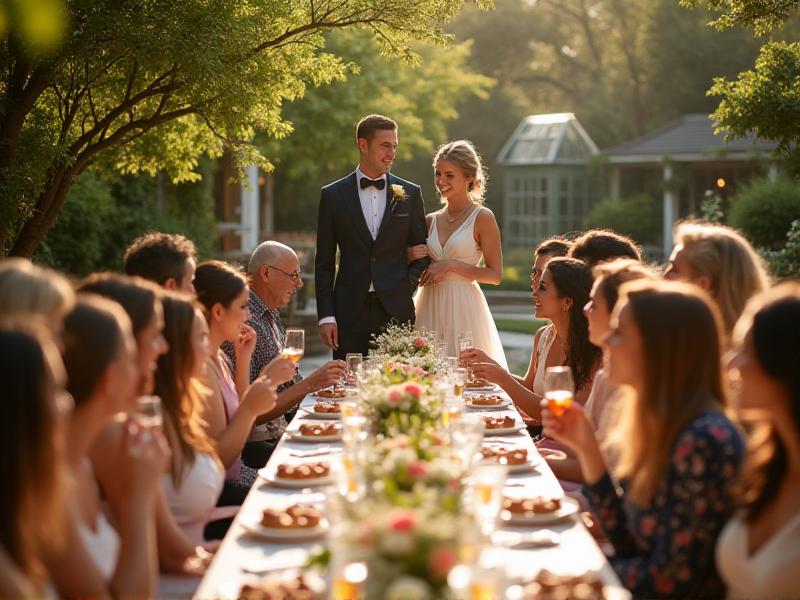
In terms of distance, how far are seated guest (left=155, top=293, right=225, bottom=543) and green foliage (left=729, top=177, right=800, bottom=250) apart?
17812 millimetres

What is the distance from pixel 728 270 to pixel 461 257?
3829mm

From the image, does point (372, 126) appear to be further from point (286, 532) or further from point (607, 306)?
point (286, 532)

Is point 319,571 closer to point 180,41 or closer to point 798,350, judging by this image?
point 798,350

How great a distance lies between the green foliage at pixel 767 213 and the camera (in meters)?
20.2

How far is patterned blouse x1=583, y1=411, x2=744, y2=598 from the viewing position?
2.83 metres

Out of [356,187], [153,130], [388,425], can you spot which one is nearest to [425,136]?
[153,130]

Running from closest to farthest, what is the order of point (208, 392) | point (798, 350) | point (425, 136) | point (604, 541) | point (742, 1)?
1. point (798, 350)
2. point (604, 541)
3. point (208, 392)
4. point (742, 1)
5. point (425, 136)

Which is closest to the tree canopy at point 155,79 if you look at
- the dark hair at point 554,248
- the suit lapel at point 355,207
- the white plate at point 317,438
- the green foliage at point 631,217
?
the suit lapel at point 355,207

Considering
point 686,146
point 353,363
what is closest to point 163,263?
point 353,363

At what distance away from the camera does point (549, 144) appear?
35.0 m

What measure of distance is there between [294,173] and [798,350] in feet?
76.3

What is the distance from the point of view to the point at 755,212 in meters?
20.6

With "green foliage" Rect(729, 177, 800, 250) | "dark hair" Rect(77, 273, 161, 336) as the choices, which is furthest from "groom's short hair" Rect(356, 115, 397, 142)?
"green foliage" Rect(729, 177, 800, 250)

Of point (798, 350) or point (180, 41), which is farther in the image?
point (180, 41)
